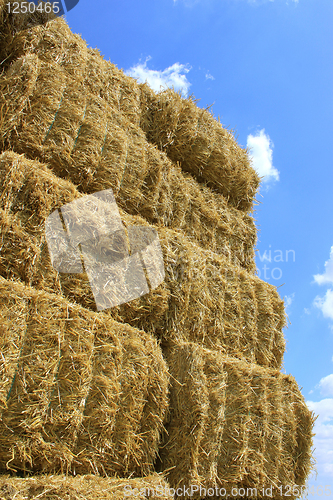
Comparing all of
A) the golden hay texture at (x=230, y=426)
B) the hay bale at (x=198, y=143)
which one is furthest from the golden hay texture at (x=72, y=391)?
the hay bale at (x=198, y=143)

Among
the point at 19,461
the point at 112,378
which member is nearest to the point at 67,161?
the point at 112,378

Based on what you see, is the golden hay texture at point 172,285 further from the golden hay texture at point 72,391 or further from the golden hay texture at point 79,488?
the golden hay texture at point 79,488

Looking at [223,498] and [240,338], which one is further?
[240,338]

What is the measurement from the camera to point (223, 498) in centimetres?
283

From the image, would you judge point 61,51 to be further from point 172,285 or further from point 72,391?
point 72,391

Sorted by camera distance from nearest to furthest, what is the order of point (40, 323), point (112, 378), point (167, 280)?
1. point (40, 323)
2. point (112, 378)
3. point (167, 280)

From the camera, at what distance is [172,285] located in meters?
3.04

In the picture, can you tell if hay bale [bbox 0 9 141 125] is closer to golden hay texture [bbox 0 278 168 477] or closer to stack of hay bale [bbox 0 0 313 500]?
stack of hay bale [bbox 0 0 313 500]

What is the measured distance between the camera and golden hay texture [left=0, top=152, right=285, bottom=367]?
7.75 feet

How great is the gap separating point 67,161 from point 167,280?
1228 mm

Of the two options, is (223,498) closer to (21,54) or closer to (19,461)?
(19,461)

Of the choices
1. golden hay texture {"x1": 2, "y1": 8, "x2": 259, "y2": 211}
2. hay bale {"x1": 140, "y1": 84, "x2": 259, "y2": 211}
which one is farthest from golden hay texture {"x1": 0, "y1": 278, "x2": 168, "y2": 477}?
hay bale {"x1": 140, "y1": 84, "x2": 259, "y2": 211}

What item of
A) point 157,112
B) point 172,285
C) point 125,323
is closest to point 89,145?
point 157,112

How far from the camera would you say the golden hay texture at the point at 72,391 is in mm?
2010
